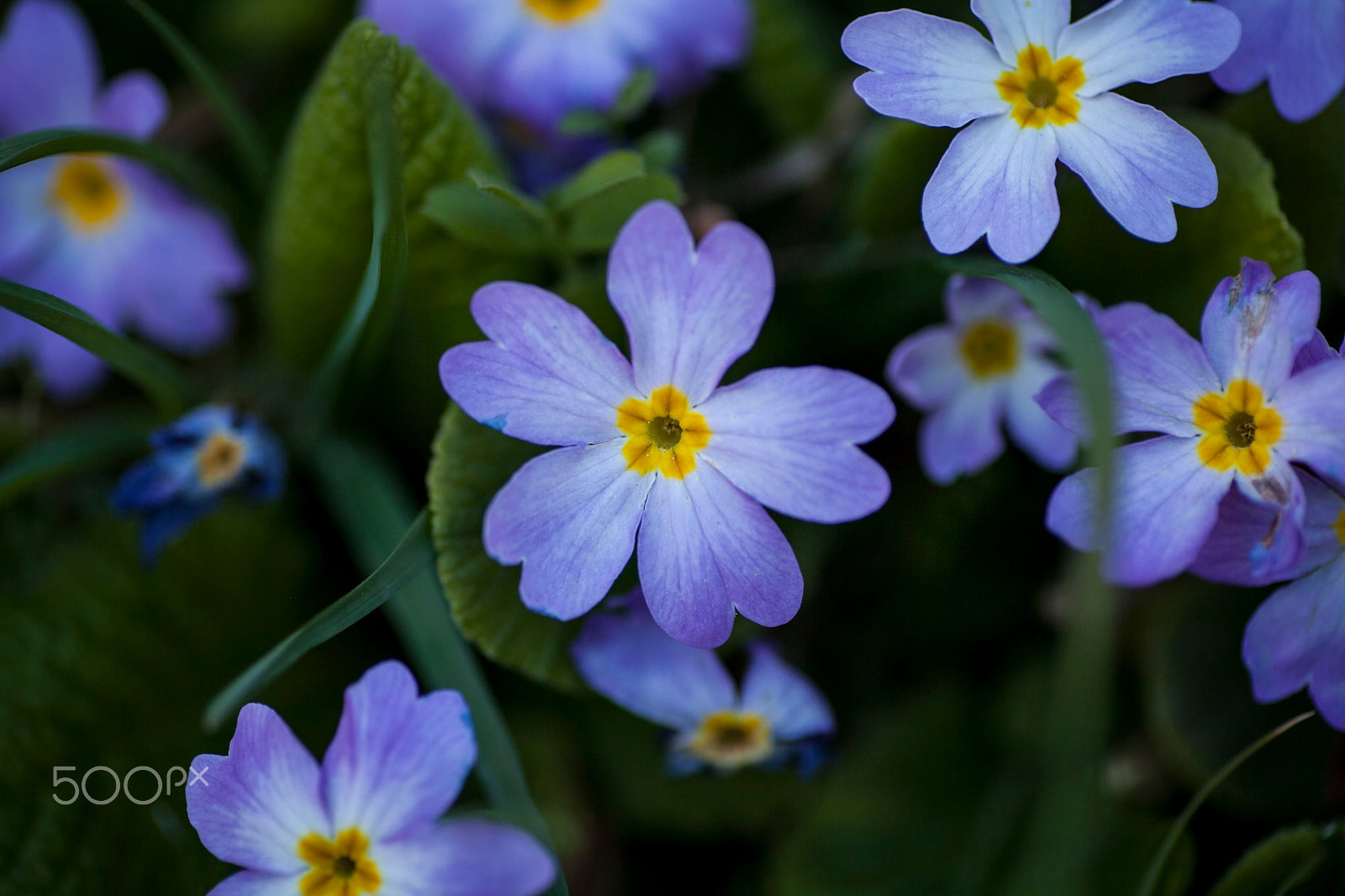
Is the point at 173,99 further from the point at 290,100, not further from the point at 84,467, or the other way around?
the point at 84,467

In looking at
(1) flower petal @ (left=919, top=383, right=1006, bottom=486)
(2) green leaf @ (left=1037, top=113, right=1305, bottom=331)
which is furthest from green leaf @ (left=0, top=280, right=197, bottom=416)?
(2) green leaf @ (left=1037, top=113, right=1305, bottom=331)

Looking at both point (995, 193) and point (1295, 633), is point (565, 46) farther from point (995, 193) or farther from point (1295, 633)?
point (1295, 633)

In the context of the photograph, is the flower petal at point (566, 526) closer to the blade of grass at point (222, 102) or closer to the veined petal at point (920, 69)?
the veined petal at point (920, 69)

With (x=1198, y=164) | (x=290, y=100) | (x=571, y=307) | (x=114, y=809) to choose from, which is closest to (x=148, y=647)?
(x=114, y=809)

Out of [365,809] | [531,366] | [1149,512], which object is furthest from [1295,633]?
[365,809]

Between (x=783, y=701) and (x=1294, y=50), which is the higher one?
(x=1294, y=50)

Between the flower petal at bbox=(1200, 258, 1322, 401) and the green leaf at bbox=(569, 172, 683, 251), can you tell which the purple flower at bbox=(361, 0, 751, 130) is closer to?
the green leaf at bbox=(569, 172, 683, 251)
